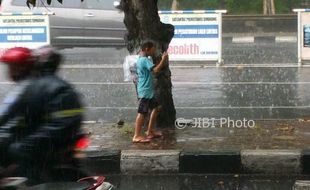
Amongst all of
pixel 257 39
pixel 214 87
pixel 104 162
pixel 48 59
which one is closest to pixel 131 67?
pixel 104 162

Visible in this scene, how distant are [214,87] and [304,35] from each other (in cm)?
418

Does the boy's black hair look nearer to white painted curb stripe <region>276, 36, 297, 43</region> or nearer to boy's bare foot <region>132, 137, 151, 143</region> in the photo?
boy's bare foot <region>132, 137, 151, 143</region>

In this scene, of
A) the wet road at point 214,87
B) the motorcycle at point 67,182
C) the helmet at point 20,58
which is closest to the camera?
the motorcycle at point 67,182

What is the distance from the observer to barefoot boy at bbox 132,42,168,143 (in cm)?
760

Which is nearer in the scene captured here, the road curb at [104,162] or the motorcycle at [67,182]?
the motorcycle at [67,182]

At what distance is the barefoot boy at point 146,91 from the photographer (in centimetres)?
760

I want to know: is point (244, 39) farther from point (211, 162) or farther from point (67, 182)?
point (67, 182)

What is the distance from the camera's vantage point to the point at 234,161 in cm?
705

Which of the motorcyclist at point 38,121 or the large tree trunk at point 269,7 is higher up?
the large tree trunk at point 269,7

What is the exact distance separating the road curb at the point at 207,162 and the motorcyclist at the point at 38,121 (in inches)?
119

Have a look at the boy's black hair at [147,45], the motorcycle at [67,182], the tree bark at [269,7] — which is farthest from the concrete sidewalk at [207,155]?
the tree bark at [269,7]

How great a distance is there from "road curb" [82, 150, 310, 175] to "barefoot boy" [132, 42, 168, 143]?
63cm

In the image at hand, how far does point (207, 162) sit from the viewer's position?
23.3 feet

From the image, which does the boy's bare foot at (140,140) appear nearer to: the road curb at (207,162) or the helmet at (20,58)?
the road curb at (207,162)
